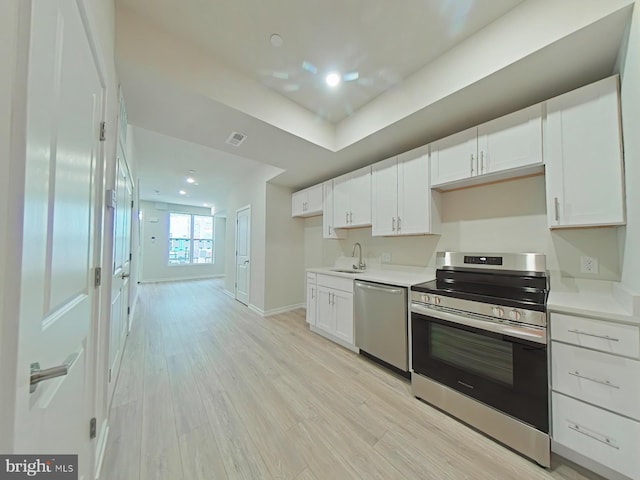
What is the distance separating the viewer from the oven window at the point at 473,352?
1571mm

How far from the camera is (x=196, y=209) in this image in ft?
28.6

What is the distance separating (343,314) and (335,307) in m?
0.17

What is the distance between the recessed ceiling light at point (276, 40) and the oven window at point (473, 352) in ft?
8.44

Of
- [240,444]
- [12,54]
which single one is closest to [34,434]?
[12,54]

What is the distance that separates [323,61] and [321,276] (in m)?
2.47

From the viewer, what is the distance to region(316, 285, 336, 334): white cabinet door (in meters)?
3.12

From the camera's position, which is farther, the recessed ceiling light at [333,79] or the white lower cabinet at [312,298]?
the white lower cabinet at [312,298]

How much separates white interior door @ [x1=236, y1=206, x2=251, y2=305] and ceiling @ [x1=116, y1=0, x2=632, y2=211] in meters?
2.62

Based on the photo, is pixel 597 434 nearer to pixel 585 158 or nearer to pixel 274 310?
pixel 585 158

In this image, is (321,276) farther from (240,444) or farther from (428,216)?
(240,444)

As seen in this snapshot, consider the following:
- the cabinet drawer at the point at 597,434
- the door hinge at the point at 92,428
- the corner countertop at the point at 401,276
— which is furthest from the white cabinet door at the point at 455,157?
the door hinge at the point at 92,428

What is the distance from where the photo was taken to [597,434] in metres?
1.28

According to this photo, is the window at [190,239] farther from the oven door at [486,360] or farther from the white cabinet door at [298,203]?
the oven door at [486,360]

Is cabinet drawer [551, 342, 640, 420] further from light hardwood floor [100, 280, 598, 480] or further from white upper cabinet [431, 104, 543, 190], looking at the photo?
white upper cabinet [431, 104, 543, 190]
